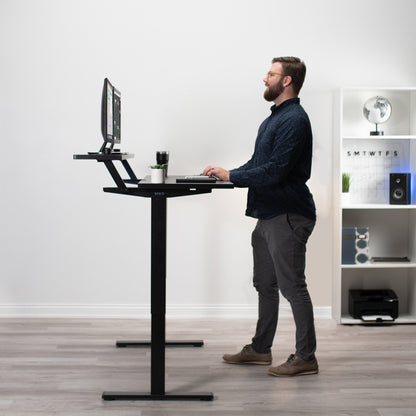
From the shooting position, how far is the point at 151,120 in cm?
425

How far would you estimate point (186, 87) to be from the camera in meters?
4.23

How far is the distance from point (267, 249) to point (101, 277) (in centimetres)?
152

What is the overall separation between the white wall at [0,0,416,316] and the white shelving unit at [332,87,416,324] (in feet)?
0.42

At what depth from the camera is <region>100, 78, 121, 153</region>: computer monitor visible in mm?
2750

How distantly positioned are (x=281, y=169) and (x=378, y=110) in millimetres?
1549

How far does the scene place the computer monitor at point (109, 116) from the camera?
9.02ft

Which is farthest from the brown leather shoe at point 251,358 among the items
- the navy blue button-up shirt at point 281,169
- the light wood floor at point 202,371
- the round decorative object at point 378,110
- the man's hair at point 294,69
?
the round decorative object at point 378,110

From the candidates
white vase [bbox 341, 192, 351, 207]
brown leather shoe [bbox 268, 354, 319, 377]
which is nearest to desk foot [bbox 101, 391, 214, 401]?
brown leather shoe [bbox 268, 354, 319, 377]

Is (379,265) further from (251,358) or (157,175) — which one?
(157,175)

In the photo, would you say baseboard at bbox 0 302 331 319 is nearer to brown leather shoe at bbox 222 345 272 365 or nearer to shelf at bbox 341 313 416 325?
shelf at bbox 341 313 416 325

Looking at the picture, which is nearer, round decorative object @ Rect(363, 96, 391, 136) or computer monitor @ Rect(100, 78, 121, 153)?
computer monitor @ Rect(100, 78, 121, 153)

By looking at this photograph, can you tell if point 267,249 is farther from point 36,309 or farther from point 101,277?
point 36,309

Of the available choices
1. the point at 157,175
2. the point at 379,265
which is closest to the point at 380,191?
the point at 379,265

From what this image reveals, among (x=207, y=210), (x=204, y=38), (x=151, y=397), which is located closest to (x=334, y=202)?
(x=207, y=210)
